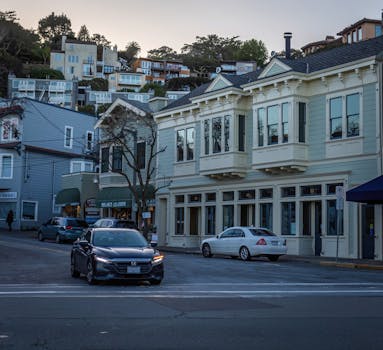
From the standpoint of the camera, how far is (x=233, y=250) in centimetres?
Result: 2914

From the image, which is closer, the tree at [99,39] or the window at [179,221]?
the window at [179,221]

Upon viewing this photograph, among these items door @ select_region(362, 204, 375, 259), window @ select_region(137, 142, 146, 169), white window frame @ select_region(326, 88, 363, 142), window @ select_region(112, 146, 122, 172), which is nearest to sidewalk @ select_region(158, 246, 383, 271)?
door @ select_region(362, 204, 375, 259)

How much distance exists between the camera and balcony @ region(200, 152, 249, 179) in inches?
1416

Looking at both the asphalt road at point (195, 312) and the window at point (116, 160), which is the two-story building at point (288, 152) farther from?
the asphalt road at point (195, 312)

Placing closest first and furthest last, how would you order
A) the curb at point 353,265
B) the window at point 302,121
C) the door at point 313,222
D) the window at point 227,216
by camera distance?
1. the curb at point 353,265
2. the door at point 313,222
3. the window at point 302,121
4. the window at point 227,216

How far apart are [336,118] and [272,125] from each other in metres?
3.94

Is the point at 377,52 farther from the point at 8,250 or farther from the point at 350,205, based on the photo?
the point at 8,250

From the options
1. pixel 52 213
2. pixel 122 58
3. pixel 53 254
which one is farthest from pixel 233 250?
pixel 122 58

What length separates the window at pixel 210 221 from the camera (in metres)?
38.8

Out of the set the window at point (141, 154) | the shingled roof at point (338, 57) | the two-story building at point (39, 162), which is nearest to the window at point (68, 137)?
the two-story building at point (39, 162)

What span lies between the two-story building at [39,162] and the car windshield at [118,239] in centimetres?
3462

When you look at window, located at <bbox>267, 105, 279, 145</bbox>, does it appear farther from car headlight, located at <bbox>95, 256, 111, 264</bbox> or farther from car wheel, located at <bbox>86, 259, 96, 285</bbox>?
car headlight, located at <bbox>95, 256, 111, 264</bbox>

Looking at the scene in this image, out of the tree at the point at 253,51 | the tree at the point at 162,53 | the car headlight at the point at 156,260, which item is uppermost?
the tree at the point at 162,53

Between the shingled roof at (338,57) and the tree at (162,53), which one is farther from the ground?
the tree at (162,53)
